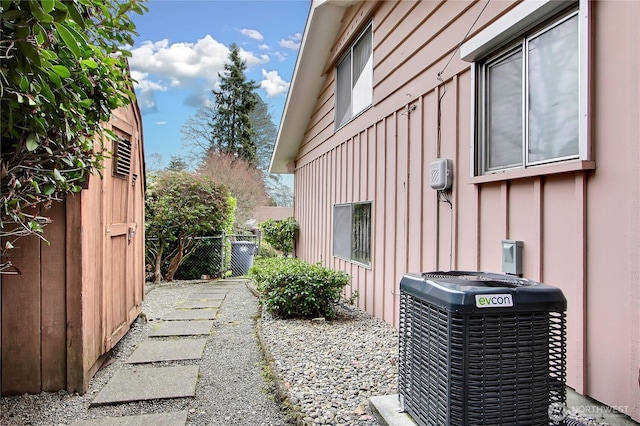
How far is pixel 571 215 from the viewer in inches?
91.1

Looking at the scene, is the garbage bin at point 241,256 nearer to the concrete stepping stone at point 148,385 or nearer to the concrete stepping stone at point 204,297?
the concrete stepping stone at point 204,297

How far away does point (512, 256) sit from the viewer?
108 inches

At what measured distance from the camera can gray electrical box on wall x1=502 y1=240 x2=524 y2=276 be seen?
2.72m

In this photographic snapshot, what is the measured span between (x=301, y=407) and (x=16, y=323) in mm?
2229

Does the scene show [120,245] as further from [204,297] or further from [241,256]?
[241,256]

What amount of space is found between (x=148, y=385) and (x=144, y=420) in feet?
2.00

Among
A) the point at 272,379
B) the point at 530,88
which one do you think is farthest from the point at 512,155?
the point at 272,379

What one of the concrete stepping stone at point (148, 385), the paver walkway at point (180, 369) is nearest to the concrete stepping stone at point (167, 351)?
the paver walkway at point (180, 369)

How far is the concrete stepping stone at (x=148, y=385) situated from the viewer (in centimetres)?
301

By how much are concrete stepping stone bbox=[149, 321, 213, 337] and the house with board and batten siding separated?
227cm

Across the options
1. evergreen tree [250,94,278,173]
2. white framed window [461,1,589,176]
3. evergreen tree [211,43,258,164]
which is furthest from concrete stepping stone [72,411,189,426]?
evergreen tree [250,94,278,173]

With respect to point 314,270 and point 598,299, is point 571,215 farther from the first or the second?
point 314,270

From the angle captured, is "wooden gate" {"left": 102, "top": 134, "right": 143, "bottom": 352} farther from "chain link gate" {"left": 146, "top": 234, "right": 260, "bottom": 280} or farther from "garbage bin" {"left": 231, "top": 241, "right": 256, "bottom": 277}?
"garbage bin" {"left": 231, "top": 241, "right": 256, "bottom": 277}

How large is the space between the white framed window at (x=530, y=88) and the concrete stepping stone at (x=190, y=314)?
4.32 m
